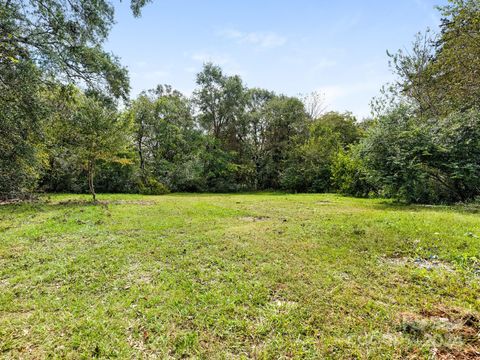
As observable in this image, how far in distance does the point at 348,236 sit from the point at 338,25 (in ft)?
26.1

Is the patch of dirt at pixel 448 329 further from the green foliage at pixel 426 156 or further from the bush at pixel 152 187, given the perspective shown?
the bush at pixel 152 187

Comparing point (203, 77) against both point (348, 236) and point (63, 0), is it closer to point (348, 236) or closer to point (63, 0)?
point (63, 0)

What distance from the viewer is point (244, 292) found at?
3.21 meters

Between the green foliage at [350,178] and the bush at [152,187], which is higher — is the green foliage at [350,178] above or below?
above

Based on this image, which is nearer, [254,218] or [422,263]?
[422,263]

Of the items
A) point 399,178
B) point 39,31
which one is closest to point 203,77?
point 39,31

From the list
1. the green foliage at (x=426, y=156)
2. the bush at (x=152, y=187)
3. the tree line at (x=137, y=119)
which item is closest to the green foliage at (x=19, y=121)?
the tree line at (x=137, y=119)

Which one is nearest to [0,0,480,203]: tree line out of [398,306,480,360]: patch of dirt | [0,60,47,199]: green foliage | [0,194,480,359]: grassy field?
[0,60,47,199]: green foliage

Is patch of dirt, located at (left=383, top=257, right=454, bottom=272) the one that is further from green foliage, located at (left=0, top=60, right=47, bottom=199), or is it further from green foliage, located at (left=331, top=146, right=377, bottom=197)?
green foliage, located at (left=331, top=146, right=377, bottom=197)

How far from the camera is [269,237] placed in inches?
222

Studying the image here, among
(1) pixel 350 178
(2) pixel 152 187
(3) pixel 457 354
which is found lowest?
(3) pixel 457 354

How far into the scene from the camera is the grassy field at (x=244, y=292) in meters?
2.29

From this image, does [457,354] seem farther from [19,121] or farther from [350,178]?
[350,178]

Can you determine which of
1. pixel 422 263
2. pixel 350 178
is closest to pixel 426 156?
pixel 350 178
